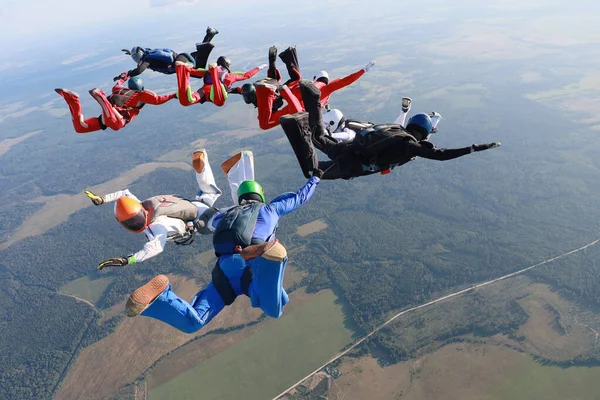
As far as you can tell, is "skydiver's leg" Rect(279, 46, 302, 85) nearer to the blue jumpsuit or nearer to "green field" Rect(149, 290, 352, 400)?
the blue jumpsuit

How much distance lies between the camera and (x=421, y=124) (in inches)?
372

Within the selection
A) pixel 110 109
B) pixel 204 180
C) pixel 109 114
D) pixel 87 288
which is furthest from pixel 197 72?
pixel 87 288

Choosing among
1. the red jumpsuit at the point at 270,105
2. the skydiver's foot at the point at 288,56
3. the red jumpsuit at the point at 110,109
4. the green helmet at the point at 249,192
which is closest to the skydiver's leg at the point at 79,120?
the red jumpsuit at the point at 110,109

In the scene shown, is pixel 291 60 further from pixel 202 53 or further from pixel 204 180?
pixel 204 180

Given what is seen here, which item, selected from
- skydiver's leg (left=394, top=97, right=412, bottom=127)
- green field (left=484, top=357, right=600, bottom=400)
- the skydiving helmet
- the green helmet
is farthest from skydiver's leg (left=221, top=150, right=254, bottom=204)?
green field (left=484, top=357, right=600, bottom=400)

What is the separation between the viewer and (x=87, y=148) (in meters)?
178

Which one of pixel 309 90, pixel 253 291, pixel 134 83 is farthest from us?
pixel 134 83

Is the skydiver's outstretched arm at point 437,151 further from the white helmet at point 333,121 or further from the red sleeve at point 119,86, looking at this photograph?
the red sleeve at point 119,86

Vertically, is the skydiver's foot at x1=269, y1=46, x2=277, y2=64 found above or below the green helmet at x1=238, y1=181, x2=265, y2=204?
above

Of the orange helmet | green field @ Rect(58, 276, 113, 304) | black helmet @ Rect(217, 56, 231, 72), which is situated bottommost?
green field @ Rect(58, 276, 113, 304)

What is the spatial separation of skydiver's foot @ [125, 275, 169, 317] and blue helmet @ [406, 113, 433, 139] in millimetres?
6823

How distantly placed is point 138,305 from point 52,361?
91.7 m

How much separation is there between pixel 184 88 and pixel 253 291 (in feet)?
23.8

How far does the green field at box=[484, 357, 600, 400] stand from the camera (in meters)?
60.0
